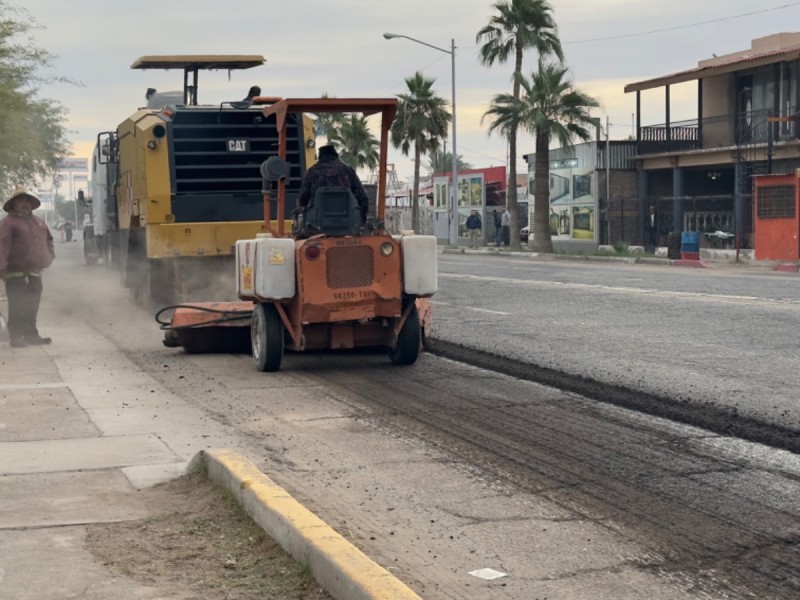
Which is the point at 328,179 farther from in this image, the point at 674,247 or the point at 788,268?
the point at 674,247

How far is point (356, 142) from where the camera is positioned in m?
70.4

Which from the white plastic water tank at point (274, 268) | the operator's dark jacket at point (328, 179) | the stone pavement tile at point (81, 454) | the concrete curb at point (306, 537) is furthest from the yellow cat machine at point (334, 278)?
the concrete curb at point (306, 537)

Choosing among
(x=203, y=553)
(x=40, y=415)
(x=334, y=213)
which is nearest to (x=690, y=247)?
(x=334, y=213)

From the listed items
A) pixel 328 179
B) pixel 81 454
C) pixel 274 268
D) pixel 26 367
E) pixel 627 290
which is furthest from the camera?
pixel 627 290

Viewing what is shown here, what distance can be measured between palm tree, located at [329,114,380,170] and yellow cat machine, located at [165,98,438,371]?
57.1 m

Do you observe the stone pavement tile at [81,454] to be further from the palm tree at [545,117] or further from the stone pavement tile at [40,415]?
the palm tree at [545,117]

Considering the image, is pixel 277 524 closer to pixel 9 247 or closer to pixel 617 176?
pixel 9 247

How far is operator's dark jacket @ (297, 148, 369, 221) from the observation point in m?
12.6

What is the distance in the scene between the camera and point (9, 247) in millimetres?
15555

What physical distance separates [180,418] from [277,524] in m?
4.03

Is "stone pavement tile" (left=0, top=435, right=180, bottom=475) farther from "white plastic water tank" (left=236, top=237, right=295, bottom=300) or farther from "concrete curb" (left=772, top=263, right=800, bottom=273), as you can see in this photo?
"concrete curb" (left=772, top=263, right=800, bottom=273)

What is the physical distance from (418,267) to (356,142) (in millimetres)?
58837

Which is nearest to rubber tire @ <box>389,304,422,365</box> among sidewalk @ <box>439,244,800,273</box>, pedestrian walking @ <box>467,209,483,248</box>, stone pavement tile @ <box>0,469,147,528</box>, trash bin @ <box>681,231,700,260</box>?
stone pavement tile @ <box>0,469,147,528</box>

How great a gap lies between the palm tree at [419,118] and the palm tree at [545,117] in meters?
15.2
